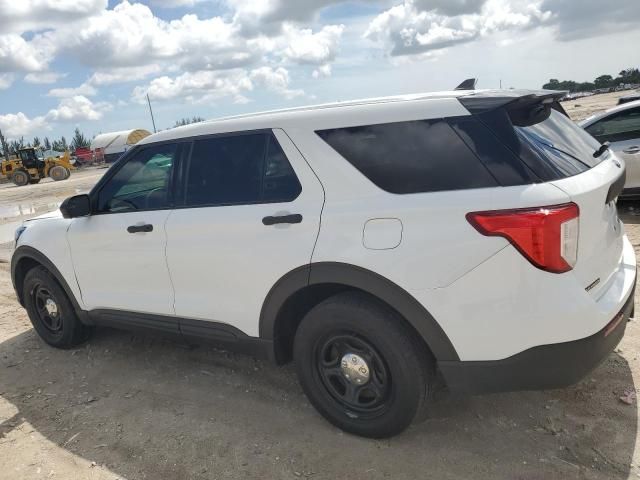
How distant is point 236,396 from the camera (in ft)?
12.2

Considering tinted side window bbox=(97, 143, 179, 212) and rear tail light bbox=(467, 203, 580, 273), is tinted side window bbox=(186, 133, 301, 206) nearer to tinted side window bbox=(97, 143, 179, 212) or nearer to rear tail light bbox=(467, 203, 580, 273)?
tinted side window bbox=(97, 143, 179, 212)

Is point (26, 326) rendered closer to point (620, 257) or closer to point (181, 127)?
point (181, 127)

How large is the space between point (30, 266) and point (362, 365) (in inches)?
136

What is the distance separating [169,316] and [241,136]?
1323mm

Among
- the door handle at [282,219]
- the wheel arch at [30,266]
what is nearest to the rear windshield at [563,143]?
the door handle at [282,219]

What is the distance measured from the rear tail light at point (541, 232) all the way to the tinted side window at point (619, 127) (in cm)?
570

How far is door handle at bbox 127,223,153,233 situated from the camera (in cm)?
366

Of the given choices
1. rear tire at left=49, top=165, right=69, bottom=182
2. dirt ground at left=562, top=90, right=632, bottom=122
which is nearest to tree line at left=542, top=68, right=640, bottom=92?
dirt ground at left=562, top=90, right=632, bottom=122

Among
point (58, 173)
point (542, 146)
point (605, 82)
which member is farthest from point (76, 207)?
point (605, 82)

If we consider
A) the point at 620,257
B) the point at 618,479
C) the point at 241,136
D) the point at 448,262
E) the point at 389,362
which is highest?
the point at 241,136

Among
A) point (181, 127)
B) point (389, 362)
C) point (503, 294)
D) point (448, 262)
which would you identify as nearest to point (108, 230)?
point (181, 127)

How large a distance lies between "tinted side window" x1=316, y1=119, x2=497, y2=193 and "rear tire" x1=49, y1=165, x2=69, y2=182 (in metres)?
33.6

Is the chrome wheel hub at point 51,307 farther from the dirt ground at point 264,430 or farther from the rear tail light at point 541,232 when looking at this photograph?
the rear tail light at point 541,232

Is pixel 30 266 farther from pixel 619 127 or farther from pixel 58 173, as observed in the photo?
pixel 58 173
